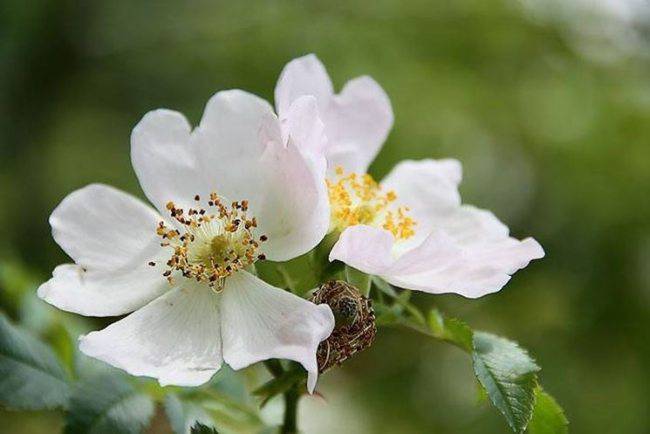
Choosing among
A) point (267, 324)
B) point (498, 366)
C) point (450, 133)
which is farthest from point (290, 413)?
point (450, 133)

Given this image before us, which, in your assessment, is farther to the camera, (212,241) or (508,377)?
(212,241)

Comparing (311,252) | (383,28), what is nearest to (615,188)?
(383,28)

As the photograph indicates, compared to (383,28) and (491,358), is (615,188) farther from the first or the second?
(491,358)

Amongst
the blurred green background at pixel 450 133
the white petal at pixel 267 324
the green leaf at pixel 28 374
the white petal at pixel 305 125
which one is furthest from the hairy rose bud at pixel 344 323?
the blurred green background at pixel 450 133

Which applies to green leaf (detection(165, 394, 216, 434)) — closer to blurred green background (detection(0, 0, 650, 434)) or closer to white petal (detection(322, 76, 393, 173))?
white petal (detection(322, 76, 393, 173))

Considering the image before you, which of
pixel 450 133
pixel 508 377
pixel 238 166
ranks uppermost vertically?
pixel 238 166

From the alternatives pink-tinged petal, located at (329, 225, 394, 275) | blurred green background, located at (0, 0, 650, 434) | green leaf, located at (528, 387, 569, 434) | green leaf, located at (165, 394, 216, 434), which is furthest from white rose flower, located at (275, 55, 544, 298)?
blurred green background, located at (0, 0, 650, 434)

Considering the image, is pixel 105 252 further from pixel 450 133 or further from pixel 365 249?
pixel 450 133
